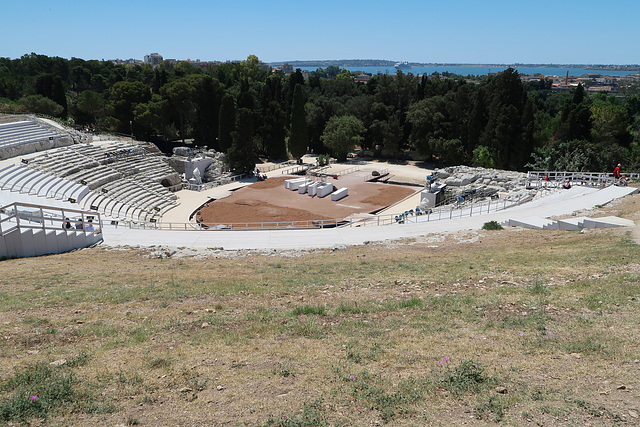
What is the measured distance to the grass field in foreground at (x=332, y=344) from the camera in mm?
6695

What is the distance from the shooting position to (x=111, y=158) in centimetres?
4231

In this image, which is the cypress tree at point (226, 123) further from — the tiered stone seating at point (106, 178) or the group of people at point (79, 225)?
the group of people at point (79, 225)

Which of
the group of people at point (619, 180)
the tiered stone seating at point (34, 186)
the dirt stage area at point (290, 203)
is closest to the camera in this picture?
the tiered stone seating at point (34, 186)

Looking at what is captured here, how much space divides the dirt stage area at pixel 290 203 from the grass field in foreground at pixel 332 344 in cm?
2086

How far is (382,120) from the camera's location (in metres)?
63.3

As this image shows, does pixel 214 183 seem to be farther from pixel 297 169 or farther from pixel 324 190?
pixel 324 190

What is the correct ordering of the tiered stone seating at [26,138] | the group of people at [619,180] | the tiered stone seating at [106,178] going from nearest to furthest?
the group of people at [619,180] < the tiered stone seating at [106,178] < the tiered stone seating at [26,138]

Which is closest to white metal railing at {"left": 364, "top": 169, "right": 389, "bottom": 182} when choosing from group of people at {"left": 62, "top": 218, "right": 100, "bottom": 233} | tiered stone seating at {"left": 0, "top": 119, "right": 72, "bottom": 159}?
tiered stone seating at {"left": 0, "top": 119, "right": 72, "bottom": 159}

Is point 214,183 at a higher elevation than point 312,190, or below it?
higher

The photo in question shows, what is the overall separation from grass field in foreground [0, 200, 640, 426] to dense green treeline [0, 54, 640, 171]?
33341mm

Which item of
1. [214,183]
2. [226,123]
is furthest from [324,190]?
[226,123]

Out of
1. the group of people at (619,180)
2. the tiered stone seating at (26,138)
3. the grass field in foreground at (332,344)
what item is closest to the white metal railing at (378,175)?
the group of people at (619,180)

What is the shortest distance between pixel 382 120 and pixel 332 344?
57.0m

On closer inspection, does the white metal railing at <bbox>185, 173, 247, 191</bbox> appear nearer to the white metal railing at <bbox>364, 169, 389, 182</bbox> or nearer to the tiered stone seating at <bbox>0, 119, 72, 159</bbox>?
the tiered stone seating at <bbox>0, 119, 72, 159</bbox>
